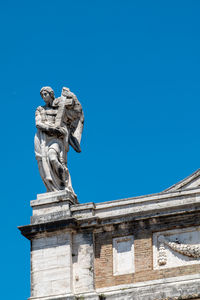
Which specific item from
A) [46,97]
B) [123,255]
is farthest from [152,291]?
[46,97]

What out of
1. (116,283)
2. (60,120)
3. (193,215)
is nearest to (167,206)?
(193,215)

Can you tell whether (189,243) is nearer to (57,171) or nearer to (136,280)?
(136,280)

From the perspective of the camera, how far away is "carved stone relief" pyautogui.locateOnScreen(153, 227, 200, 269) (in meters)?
20.8

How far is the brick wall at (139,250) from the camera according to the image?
20859 millimetres

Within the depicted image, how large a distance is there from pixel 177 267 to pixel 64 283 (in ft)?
7.71

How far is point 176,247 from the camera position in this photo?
20.9 meters

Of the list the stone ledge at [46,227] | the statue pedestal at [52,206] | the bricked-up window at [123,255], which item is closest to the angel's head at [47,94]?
the statue pedestal at [52,206]

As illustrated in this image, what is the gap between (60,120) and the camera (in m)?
→ 23.0

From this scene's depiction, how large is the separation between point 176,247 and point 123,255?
3.82 feet

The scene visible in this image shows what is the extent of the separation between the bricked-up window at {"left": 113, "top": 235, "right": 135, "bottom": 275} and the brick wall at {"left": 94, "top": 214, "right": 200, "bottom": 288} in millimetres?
80

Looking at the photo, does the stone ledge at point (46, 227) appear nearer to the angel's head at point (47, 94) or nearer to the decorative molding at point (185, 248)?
the decorative molding at point (185, 248)

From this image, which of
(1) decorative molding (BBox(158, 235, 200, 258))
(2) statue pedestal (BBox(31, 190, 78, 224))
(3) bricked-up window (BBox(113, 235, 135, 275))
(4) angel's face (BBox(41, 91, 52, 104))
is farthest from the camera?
(4) angel's face (BBox(41, 91, 52, 104))

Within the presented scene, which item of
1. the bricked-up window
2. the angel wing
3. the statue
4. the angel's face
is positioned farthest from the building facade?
the angel's face

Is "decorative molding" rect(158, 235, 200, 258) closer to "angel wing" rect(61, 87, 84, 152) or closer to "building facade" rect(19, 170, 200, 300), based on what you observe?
"building facade" rect(19, 170, 200, 300)
